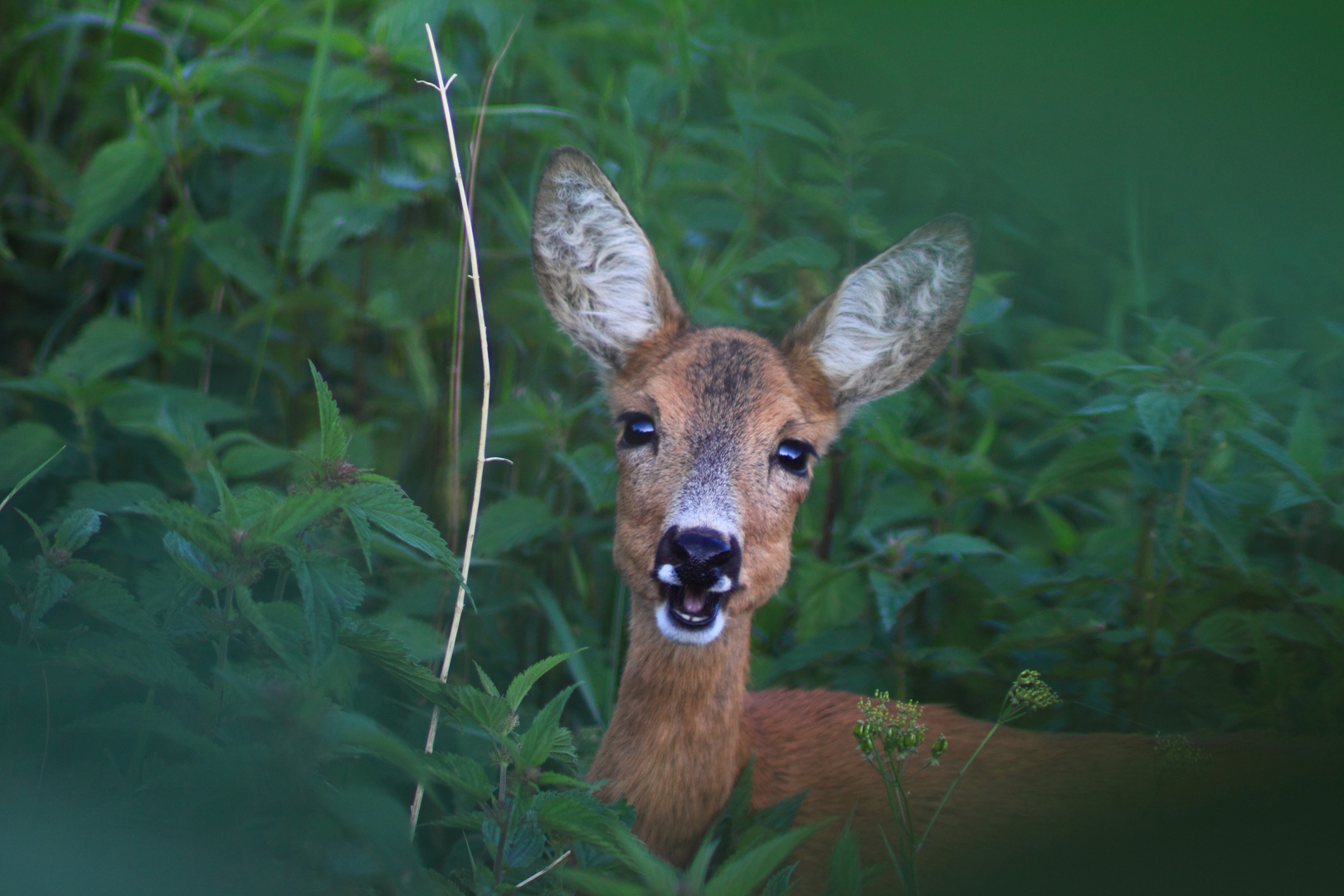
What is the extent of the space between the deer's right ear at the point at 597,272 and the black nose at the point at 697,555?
1.10m

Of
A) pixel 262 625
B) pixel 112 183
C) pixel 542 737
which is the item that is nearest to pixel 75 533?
pixel 262 625

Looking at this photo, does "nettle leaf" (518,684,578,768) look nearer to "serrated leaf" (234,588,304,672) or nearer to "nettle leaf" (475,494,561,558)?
"serrated leaf" (234,588,304,672)

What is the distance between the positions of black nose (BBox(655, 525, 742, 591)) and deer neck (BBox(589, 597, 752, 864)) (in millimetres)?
334

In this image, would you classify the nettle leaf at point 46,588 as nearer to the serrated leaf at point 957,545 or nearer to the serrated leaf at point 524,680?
the serrated leaf at point 524,680

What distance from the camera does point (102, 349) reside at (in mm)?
3973

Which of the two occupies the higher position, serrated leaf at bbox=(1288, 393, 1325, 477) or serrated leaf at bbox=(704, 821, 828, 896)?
serrated leaf at bbox=(1288, 393, 1325, 477)

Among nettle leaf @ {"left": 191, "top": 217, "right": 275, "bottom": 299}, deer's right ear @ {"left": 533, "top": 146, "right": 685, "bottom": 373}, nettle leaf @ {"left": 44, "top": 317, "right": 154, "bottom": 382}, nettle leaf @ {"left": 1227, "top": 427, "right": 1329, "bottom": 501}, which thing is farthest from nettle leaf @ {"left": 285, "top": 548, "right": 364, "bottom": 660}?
nettle leaf @ {"left": 1227, "top": 427, "right": 1329, "bottom": 501}

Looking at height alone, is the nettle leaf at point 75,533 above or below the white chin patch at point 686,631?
above

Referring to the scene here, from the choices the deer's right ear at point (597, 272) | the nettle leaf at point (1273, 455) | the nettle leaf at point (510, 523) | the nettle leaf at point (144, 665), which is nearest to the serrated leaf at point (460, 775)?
the nettle leaf at point (144, 665)

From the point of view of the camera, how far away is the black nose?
2.68m

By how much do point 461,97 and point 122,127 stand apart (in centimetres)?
187

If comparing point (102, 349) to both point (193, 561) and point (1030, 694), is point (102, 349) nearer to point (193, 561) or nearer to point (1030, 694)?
point (193, 561)

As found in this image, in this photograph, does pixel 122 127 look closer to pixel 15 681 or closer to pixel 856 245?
pixel 856 245

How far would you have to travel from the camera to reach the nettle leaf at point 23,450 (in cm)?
306
